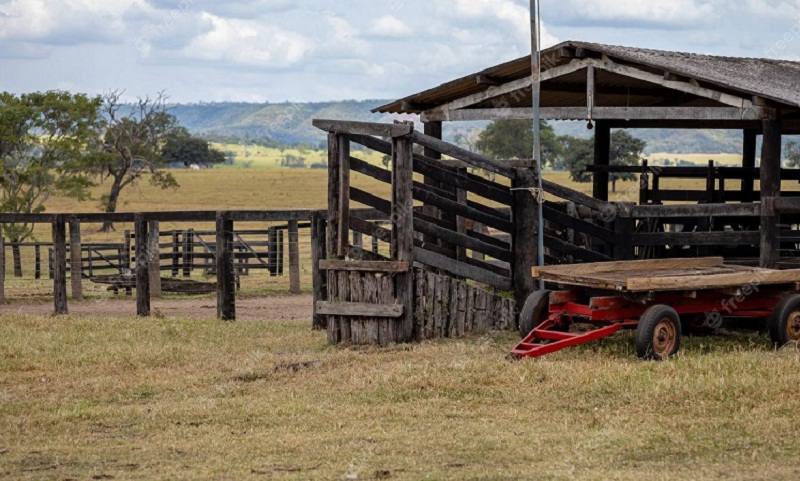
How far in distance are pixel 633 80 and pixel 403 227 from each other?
231 inches

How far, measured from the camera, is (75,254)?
69.4 feet

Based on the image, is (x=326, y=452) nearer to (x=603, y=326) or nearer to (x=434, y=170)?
(x=603, y=326)

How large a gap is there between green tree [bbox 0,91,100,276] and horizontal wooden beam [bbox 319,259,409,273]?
92.9ft

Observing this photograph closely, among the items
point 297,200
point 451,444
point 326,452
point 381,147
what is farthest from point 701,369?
point 297,200

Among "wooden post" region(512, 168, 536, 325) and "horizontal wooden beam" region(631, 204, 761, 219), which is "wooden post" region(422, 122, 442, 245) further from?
"horizontal wooden beam" region(631, 204, 761, 219)

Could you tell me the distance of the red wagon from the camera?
462 inches

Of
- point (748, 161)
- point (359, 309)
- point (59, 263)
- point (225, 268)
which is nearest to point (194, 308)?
point (59, 263)

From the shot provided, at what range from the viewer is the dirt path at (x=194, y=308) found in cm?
2006

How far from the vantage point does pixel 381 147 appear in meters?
14.1

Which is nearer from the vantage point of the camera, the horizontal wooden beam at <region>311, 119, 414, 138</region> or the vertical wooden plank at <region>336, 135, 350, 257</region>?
the horizontal wooden beam at <region>311, 119, 414, 138</region>

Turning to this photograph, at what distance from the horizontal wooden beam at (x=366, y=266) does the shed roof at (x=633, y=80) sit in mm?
4094

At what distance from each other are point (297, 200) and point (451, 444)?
200ft

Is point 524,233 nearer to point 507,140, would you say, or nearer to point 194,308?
point 194,308

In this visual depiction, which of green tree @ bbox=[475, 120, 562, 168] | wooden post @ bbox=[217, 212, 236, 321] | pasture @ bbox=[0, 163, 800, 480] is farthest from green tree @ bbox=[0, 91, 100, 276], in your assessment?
green tree @ bbox=[475, 120, 562, 168]
